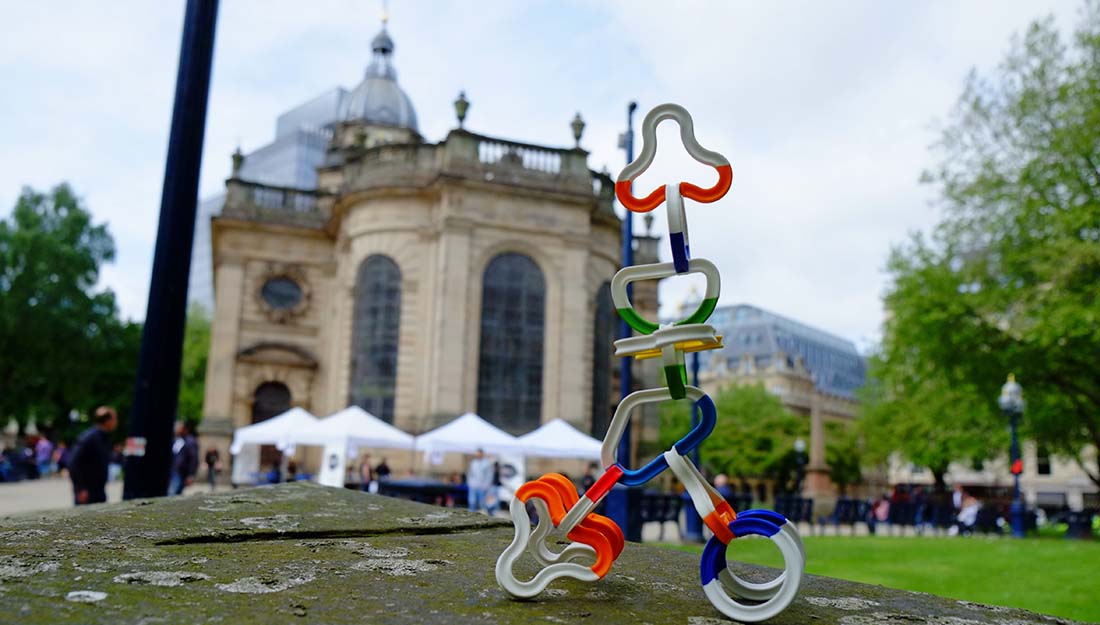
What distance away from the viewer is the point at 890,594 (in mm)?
2951

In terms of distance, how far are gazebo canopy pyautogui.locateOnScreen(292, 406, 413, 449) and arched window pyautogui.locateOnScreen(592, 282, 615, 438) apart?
10601 mm

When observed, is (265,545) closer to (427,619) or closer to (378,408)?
(427,619)

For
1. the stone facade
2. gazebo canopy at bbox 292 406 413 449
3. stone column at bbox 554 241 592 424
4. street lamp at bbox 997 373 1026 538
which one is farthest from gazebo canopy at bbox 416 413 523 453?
the stone facade

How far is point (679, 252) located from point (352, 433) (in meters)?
20.9

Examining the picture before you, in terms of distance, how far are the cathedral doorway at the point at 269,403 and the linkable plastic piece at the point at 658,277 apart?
3365 centimetres

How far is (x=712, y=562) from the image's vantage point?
2611 millimetres

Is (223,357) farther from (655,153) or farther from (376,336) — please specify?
(655,153)

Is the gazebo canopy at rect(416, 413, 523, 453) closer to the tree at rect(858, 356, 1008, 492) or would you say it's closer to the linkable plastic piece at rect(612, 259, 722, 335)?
the tree at rect(858, 356, 1008, 492)

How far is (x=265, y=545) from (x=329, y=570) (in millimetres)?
416

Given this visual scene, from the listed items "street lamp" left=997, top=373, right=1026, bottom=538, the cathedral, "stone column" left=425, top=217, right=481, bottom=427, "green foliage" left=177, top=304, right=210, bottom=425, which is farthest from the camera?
"green foliage" left=177, top=304, right=210, bottom=425

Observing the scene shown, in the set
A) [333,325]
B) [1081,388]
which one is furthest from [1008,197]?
[333,325]

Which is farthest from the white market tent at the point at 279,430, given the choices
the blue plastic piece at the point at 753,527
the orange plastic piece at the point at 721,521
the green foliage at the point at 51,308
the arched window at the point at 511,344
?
the green foliage at the point at 51,308

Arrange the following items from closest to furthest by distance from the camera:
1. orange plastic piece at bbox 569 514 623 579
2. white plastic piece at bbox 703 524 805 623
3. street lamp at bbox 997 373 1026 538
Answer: white plastic piece at bbox 703 524 805 623
orange plastic piece at bbox 569 514 623 579
street lamp at bbox 997 373 1026 538

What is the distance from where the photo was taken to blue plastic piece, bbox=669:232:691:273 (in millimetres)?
2969
